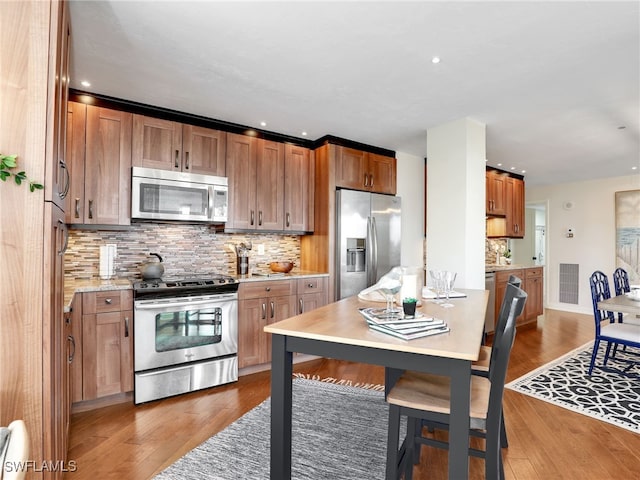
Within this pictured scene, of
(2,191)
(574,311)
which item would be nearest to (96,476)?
(2,191)

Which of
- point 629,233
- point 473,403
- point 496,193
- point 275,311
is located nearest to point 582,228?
point 629,233

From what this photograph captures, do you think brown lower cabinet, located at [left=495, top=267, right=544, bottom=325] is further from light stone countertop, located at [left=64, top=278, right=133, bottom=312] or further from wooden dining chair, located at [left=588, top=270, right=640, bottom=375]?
light stone countertop, located at [left=64, top=278, right=133, bottom=312]

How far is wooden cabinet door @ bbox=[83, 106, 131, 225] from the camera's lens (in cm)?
293

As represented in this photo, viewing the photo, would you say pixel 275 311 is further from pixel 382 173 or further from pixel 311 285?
pixel 382 173

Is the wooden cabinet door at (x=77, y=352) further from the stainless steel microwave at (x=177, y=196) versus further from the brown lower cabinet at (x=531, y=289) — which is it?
the brown lower cabinet at (x=531, y=289)

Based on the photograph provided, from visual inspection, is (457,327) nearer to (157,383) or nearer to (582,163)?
(157,383)

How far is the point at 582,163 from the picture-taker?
534 cm

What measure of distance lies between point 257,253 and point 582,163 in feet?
16.6

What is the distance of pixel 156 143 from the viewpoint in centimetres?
322

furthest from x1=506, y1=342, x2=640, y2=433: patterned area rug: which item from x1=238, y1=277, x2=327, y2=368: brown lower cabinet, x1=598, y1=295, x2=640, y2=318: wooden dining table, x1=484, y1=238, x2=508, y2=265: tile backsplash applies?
x1=484, y1=238, x2=508, y2=265: tile backsplash

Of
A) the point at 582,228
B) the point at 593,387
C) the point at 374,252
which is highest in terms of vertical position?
the point at 582,228

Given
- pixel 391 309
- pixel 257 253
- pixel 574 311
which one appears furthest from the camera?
pixel 574 311

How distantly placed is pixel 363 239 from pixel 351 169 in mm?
859

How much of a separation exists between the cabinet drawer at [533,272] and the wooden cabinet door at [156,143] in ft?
17.3
